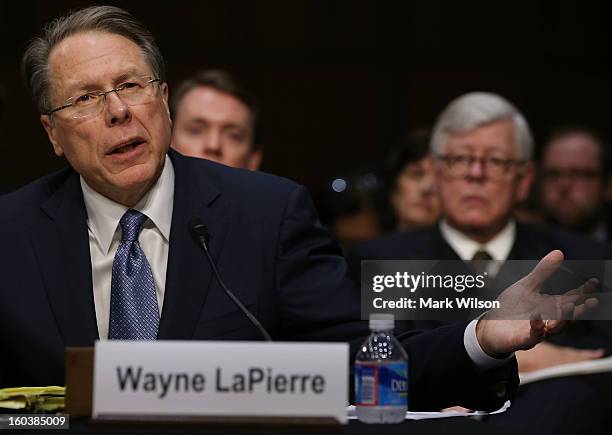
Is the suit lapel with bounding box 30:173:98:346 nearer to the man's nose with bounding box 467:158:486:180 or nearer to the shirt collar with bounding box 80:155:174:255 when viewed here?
the shirt collar with bounding box 80:155:174:255

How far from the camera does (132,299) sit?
2.60 meters

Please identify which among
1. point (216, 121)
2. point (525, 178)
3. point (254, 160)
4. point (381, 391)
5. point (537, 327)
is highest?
point (216, 121)

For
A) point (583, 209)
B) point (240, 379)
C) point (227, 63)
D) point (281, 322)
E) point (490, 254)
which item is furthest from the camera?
point (227, 63)

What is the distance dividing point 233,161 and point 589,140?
2.38 meters

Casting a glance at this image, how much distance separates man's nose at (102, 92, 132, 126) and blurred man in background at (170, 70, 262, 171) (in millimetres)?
1528

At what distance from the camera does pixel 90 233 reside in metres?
2.78

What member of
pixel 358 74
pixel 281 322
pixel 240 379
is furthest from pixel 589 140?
pixel 240 379

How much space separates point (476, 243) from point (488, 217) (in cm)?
11

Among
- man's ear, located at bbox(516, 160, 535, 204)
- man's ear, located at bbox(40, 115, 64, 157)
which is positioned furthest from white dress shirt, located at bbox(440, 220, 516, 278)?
man's ear, located at bbox(40, 115, 64, 157)

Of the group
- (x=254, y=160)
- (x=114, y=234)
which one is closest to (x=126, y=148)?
(x=114, y=234)

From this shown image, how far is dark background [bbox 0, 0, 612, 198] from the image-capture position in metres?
6.49

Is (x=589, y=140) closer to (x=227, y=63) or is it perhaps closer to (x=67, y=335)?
(x=227, y=63)

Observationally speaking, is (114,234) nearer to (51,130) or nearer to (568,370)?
(51,130)

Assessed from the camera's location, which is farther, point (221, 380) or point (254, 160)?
point (254, 160)
